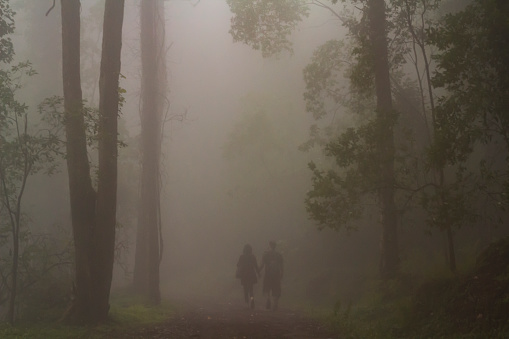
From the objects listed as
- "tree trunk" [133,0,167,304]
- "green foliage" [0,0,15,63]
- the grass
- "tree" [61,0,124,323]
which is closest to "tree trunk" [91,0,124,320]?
"tree" [61,0,124,323]

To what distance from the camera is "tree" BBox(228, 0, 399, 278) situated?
9352 millimetres

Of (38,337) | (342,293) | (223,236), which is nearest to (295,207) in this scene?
(223,236)

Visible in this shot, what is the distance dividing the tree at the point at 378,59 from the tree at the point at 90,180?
4.54 meters

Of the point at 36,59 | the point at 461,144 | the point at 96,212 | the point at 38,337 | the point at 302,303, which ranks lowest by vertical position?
the point at 302,303

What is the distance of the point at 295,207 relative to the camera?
103 feet

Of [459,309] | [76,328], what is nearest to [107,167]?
[76,328]

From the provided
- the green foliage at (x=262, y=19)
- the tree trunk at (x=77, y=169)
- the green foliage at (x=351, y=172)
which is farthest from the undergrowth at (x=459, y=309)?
the green foliage at (x=262, y=19)

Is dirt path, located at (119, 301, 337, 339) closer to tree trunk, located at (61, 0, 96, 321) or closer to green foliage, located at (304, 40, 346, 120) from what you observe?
tree trunk, located at (61, 0, 96, 321)

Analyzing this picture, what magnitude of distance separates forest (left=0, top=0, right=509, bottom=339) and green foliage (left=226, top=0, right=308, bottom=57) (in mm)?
61

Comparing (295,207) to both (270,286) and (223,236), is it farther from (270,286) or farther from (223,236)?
(270,286)

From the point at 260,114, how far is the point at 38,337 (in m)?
23.5

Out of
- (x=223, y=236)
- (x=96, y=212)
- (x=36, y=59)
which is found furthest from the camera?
(x=223, y=236)

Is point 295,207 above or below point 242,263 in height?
above

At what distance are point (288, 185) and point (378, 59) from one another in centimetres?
2179
